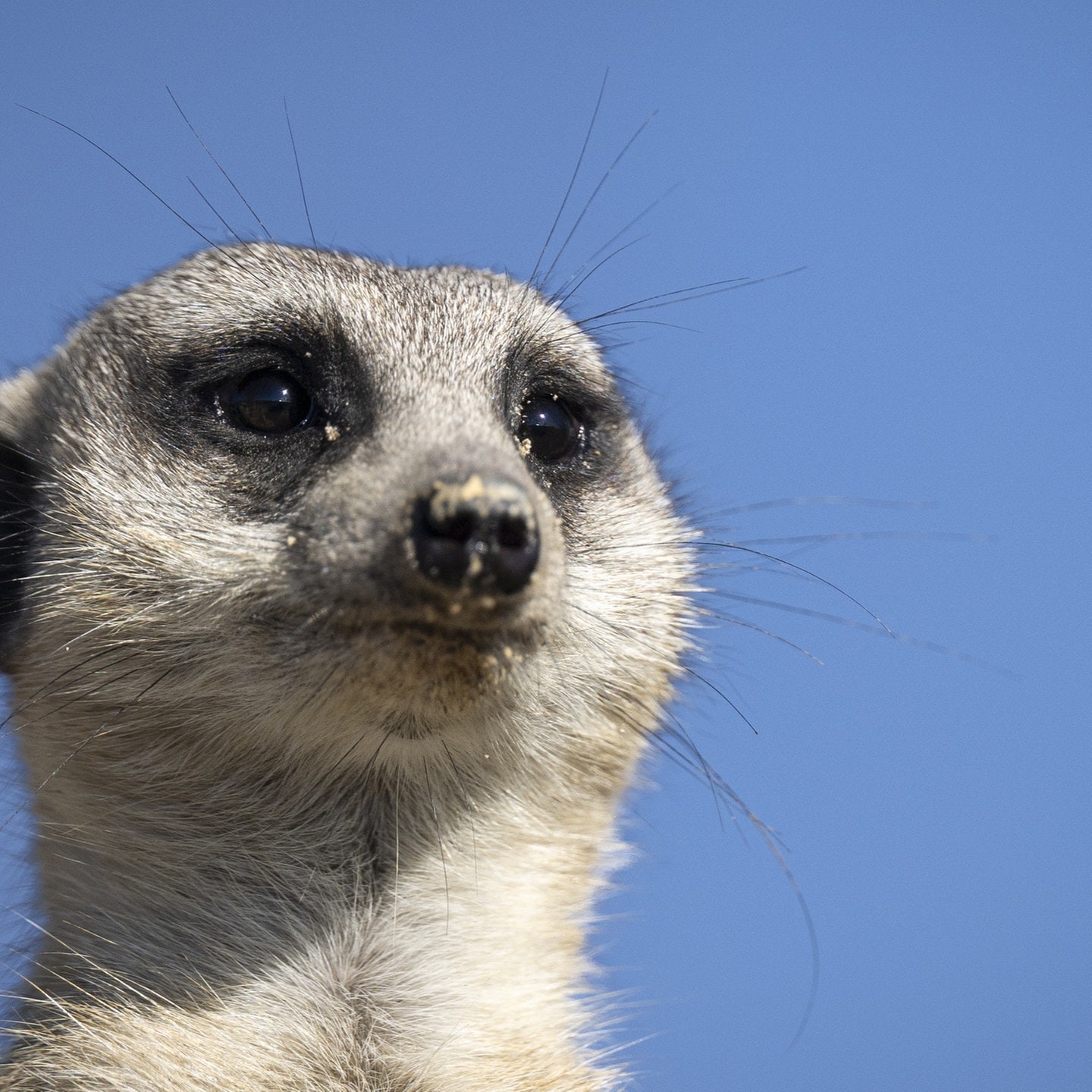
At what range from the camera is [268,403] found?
3.74 metres

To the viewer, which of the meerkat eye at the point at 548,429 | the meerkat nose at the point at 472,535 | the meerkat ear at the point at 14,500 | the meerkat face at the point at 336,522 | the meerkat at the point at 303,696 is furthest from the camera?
the meerkat eye at the point at 548,429

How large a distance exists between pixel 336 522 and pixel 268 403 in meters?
0.74

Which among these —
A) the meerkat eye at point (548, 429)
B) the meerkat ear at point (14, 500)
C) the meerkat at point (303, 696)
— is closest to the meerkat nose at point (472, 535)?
the meerkat at point (303, 696)

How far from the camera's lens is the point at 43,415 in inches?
169

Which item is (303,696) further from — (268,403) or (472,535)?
(268,403)

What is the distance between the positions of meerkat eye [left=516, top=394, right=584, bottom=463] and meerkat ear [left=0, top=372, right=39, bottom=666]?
5.27ft

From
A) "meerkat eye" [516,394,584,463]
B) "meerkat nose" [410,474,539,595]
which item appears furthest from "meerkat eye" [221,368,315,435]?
"meerkat nose" [410,474,539,595]

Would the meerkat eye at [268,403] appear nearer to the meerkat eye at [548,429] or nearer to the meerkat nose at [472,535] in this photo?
the meerkat eye at [548,429]

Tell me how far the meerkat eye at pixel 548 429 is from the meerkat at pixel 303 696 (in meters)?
0.01

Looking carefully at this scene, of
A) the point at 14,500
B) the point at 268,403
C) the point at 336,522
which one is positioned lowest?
the point at 14,500

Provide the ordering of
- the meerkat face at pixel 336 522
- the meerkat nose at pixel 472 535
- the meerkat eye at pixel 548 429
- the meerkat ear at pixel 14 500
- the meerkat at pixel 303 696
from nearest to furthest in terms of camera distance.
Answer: the meerkat nose at pixel 472 535 → the meerkat face at pixel 336 522 → the meerkat at pixel 303 696 → the meerkat ear at pixel 14 500 → the meerkat eye at pixel 548 429

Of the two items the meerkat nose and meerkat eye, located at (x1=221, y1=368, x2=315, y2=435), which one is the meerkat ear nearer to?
meerkat eye, located at (x1=221, y1=368, x2=315, y2=435)

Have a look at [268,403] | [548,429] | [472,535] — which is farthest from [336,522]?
[548,429]

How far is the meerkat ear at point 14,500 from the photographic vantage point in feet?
13.2
